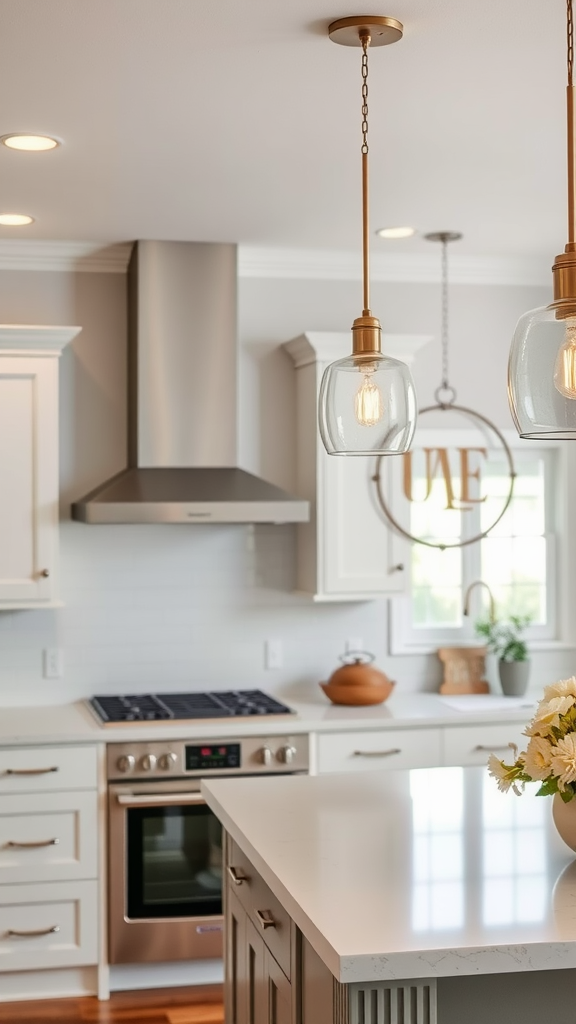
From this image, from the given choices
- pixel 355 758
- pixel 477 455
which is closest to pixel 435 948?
pixel 355 758

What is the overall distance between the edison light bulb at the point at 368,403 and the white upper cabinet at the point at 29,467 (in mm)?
2351

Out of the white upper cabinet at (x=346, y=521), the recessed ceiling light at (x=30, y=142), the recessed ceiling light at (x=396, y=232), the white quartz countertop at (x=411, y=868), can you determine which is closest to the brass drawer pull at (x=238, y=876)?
the white quartz countertop at (x=411, y=868)

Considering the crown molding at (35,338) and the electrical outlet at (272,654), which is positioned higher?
the crown molding at (35,338)

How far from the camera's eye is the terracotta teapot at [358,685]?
4680mm

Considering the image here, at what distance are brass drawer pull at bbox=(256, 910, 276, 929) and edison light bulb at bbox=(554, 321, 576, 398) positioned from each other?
1332 mm

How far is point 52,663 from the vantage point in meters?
4.75

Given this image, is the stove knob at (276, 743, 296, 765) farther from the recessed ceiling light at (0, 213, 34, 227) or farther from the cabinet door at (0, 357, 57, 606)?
the recessed ceiling light at (0, 213, 34, 227)

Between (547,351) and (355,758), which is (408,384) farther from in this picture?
(355,758)

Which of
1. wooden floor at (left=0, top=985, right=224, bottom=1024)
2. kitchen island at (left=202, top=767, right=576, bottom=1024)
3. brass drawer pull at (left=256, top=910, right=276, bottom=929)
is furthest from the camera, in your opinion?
wooden floor at (left=0, top=985, right=224, bottom=1024)

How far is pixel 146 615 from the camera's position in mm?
4840

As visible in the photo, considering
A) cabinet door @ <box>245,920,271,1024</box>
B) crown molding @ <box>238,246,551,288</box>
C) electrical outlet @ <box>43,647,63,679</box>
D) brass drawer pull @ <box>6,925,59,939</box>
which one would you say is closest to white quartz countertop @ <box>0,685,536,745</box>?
electrical outlet @ <box>43,647,63,679</box>

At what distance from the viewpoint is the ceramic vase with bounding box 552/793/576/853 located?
7.53 ft

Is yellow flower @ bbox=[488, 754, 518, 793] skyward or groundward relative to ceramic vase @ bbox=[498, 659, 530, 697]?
skyward

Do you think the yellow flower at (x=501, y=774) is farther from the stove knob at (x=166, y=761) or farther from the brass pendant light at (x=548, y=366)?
the stove knob at (x=166, y=761)
